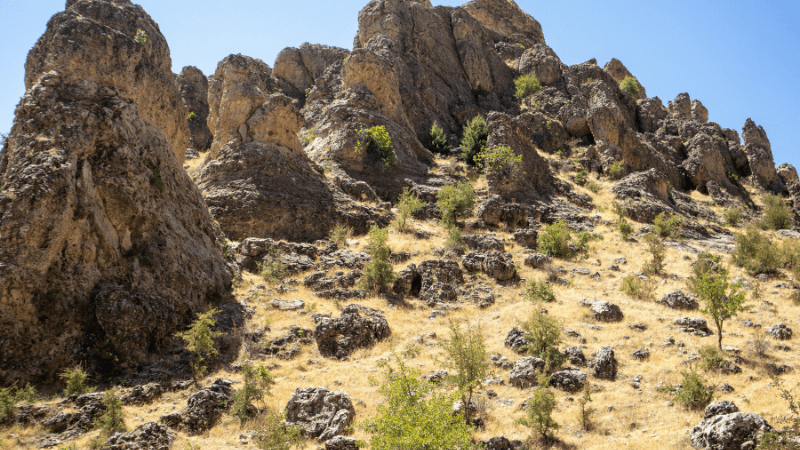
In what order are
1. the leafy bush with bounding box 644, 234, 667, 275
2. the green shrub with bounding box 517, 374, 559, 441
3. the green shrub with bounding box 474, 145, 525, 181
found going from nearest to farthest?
the green shrub with bounding box 517, 374, 559, 441
the leafy bush with bounding box 644, 234, 667, 275
the green shrub with bounding box 474, 145, 525, 181

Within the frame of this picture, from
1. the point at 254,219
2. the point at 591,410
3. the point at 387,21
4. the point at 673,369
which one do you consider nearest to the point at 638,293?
the point at 673,369

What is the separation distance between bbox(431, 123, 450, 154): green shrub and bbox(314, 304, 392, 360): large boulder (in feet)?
88.7

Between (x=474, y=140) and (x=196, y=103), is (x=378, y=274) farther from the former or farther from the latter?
(x=196, y=103)

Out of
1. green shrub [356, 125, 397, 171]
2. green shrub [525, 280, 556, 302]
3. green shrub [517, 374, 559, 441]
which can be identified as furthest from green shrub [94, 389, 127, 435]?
green shrub [356, 125, 397, 171]

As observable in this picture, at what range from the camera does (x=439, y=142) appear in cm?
4112

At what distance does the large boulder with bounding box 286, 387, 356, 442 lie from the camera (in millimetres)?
10906

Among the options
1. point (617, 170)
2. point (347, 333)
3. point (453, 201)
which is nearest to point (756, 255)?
point (453, 201)

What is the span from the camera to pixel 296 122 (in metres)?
27.8

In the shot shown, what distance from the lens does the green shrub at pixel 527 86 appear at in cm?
4906

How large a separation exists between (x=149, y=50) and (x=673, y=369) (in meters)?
23.6

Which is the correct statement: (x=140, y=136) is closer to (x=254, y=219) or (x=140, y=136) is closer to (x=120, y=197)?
(x=120, y=197)

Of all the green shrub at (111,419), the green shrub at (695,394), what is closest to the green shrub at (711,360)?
the green shrub at (695,394)

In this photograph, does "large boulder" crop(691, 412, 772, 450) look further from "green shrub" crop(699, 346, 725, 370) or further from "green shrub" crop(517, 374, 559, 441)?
"green shrub" crop(699, 346, 725, 370)

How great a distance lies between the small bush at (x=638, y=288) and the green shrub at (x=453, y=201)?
10680mm
